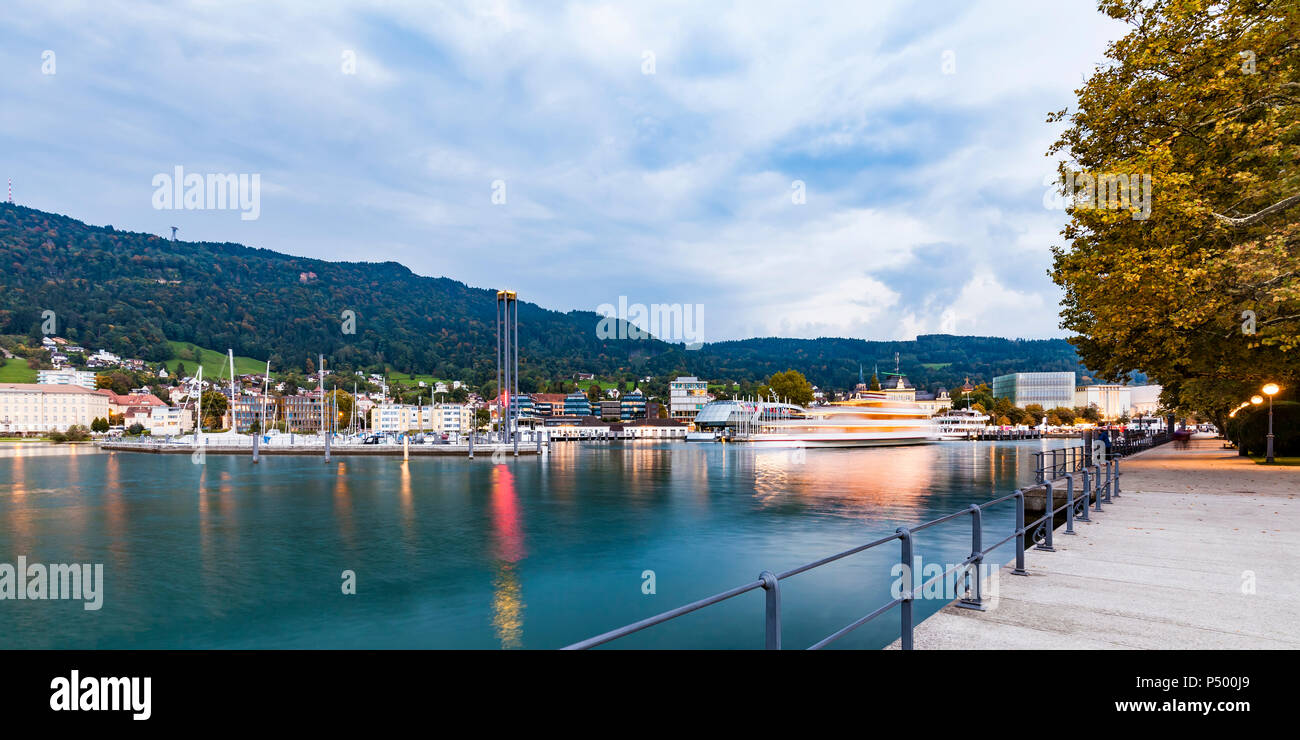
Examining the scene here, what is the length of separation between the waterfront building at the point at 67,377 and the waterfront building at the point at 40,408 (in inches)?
291

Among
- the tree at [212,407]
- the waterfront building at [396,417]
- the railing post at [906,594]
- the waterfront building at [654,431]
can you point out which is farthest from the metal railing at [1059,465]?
the waterfront building at [396,417]

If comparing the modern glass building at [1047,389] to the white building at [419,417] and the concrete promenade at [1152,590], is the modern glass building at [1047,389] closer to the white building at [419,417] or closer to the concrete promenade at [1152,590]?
the white building at [419,417]

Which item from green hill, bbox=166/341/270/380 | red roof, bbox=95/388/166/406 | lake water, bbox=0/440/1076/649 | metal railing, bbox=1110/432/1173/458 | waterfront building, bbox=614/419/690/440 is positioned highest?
green hill, bbox=166/341/270/380

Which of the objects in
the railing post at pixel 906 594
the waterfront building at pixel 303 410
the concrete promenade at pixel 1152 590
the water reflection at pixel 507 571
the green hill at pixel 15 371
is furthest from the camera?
the waterfront building at pixel 303 410

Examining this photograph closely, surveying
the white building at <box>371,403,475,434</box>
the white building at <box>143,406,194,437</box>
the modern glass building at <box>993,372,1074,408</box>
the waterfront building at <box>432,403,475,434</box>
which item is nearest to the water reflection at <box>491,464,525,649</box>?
the white building at <box>371,403,475,434</box>

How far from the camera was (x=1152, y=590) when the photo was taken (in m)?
7.14

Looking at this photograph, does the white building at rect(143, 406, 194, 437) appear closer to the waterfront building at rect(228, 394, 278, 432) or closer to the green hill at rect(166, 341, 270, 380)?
the waterfront building at rect(228, 394, 278, 432)

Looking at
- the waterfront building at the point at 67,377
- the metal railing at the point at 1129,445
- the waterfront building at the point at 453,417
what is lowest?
the waterfront building at the point at 453,417

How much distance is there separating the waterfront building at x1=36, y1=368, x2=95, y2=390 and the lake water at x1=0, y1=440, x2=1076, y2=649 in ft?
480

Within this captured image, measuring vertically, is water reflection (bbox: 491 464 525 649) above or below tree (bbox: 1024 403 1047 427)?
above

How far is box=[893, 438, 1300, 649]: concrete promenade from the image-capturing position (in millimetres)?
5598

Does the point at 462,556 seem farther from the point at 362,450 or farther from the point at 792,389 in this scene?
the point at 792,389

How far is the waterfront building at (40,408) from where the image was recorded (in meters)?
143

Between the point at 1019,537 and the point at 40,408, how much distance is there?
19103 cm
